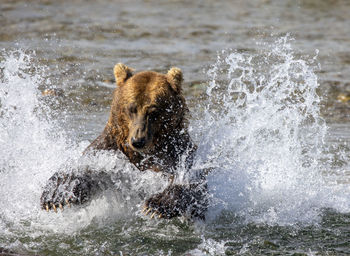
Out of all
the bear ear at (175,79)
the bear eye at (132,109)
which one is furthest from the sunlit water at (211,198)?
the bear ear at (175,79)

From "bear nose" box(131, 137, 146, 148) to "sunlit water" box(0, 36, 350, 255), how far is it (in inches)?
22.6

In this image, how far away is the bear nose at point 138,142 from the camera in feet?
16.7

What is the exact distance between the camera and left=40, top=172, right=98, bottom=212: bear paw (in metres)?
5.42

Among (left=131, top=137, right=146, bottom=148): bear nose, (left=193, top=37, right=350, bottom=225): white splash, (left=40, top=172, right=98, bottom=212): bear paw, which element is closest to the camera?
(left=131, top=137, right=146, bottom=148): bear nose

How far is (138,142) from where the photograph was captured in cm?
510

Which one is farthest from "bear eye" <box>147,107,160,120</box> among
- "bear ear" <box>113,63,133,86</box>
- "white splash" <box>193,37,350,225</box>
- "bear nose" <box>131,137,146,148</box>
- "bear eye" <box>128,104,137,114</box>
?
"white splash" <box>193,37,350,225</box>

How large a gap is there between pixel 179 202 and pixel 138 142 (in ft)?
2.10

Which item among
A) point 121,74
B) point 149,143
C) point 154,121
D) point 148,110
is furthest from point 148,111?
point 121,74

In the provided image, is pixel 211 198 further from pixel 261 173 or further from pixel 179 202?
pixel 261 173

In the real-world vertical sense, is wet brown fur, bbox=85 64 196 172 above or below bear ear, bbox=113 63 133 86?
below

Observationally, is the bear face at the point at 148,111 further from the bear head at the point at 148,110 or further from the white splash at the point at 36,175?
the white splash at the point at 36,175

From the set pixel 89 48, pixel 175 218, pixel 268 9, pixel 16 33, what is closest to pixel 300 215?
pixel 175 218

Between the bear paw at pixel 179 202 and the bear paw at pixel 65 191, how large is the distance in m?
0.59

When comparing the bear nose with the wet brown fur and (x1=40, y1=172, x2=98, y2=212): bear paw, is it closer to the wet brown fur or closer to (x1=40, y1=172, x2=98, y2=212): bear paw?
the wet brown fur
